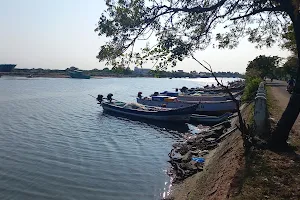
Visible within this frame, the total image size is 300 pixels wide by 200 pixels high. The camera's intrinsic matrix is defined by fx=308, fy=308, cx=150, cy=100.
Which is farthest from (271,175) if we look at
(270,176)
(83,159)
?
(83,159)

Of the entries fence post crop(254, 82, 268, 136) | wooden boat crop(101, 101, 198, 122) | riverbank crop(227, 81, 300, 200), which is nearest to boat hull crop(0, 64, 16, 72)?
wooden boat crop(101, 101, 198, 122)

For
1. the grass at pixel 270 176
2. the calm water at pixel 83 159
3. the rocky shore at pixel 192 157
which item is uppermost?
the grass at pixel 270 176

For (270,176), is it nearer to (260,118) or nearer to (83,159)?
(260,118)

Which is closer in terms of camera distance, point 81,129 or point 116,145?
point 116,145

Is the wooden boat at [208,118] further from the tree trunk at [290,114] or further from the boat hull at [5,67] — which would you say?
the boat hull at [5,67]

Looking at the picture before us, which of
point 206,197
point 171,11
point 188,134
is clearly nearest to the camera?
point 206,197

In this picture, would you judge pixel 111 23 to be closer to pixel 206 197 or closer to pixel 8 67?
pixel 206 197

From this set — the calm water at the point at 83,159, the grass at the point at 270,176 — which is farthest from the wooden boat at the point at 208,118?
the grass at the point at 270,176

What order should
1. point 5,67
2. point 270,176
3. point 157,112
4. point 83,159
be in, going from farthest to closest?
point 5,67, point 157,112, point 83,159, point 270,176

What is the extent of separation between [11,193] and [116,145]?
10.9 meters

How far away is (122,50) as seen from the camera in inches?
385

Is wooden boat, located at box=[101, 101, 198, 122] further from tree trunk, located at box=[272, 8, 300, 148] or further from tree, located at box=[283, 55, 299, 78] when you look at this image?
tree trunk, located at box=[272, 8, 300, 148]

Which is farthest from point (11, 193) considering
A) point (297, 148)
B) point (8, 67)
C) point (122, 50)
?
point (8, 67)

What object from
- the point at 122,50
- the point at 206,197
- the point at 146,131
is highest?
the point at 122,50
